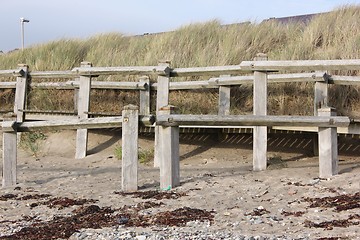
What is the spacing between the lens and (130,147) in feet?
24.4

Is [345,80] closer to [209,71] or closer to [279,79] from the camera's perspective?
[279,79]

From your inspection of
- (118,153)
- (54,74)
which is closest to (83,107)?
(118,153)

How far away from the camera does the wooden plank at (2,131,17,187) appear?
7.94 meters

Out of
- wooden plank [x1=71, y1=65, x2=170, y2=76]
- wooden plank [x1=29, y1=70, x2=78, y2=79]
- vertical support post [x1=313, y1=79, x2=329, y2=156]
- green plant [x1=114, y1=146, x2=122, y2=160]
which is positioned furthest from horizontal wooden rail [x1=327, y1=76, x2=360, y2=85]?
wooden plank [x1=29, y1=70, x2=78, y2=79]

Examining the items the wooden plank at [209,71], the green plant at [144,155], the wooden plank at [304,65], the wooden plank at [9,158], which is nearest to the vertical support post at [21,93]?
the green plant at [144,155]

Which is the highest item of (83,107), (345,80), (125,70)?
(125,70)

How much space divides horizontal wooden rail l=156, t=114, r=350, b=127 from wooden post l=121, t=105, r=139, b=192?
0.30 m

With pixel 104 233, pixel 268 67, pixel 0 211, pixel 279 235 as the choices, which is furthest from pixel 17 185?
pixel 279 235

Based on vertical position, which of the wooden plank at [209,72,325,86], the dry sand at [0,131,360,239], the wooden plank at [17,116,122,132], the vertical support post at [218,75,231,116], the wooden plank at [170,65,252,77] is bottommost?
the dry sand at [0,131,360,239]

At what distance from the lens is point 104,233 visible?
209 inches

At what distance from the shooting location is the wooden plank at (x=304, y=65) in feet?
24.8

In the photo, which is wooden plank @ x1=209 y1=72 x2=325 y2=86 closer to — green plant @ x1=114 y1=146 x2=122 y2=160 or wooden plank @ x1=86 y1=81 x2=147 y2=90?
wooden plank @ x1=86 y1=81 x2=147 y2=90

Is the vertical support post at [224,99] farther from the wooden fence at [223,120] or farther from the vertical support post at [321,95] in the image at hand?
the vertical support post at [321,95]

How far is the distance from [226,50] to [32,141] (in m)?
4.21
